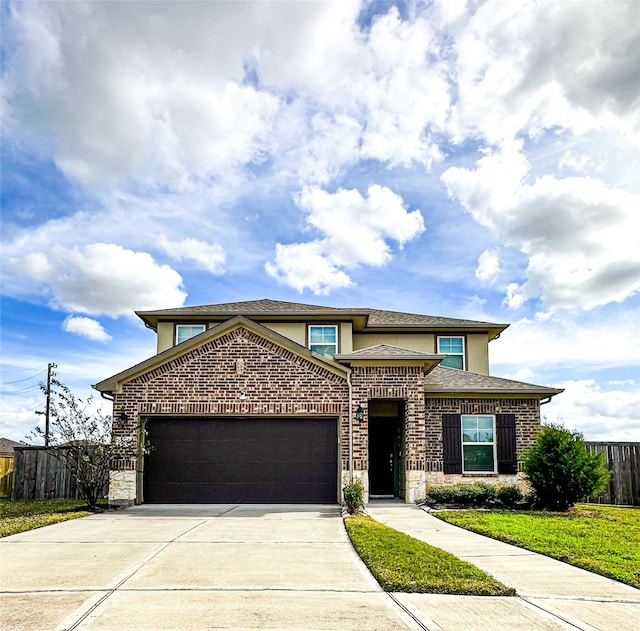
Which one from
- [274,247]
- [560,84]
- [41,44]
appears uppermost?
[41,44]

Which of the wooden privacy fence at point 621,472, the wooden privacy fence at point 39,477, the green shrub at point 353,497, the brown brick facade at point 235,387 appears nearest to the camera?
the green shrub at point 353,497

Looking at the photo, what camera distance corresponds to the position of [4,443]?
37.6 m

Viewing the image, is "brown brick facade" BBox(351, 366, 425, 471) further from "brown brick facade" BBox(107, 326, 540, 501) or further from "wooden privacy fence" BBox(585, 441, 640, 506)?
"wooden privacy fence" BBox(585, 441, 640, 506)

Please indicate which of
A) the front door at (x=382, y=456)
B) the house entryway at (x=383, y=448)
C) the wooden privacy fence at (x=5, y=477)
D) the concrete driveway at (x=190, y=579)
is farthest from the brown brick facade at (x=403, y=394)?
the wooden privacy fence at (x=5, y=477)

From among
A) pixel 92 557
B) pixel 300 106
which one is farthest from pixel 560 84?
pixel 92 557

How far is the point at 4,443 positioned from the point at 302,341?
26129 millimetres

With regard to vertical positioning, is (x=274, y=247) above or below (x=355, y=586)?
above

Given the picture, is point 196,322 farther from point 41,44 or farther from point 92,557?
point 92,557

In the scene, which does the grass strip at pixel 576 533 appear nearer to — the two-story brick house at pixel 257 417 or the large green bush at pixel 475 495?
the large green bush at pixel 475 495

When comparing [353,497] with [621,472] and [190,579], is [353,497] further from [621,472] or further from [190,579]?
[621,472]

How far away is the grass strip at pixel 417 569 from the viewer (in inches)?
263

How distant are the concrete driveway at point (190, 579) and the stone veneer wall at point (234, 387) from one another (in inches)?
163

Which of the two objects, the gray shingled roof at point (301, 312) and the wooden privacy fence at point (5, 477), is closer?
the gray shingled roof at point (301, 312)

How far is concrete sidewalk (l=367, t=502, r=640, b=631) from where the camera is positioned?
564 cm
